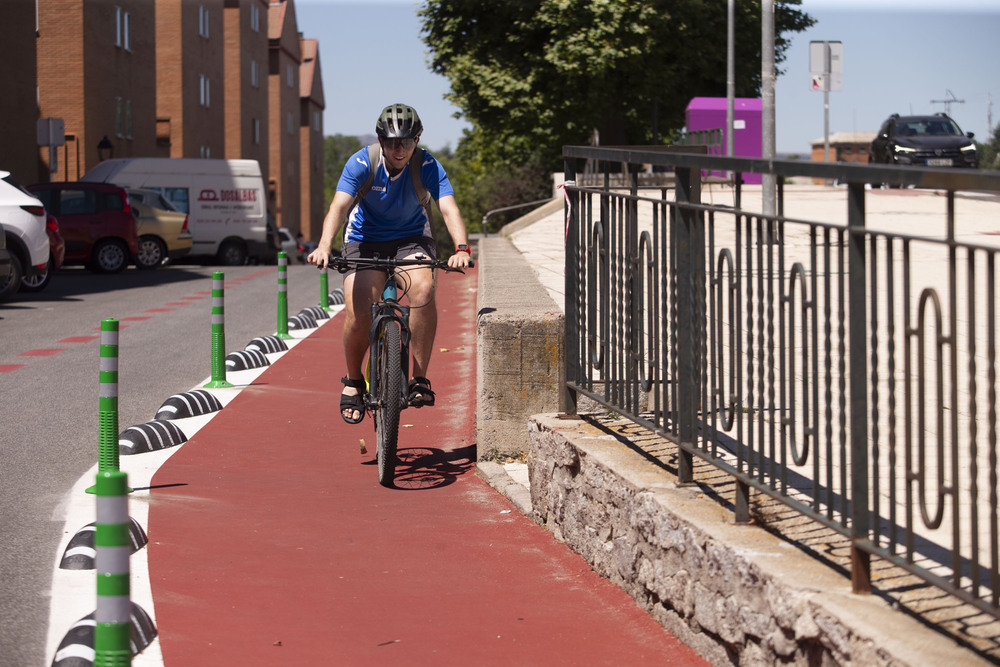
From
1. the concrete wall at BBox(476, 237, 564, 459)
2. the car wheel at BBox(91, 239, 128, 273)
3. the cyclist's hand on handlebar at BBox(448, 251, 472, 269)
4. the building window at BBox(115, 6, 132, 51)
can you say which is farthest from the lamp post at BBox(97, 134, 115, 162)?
the cyclist's hand on handlebar at BBox(448, 251, 472, 269)

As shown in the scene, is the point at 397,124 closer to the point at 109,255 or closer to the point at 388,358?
the point at 388,358

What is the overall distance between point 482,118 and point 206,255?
36.3 feet

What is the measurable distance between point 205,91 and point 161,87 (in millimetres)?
4402

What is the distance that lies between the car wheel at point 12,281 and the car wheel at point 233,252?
15.4 metres

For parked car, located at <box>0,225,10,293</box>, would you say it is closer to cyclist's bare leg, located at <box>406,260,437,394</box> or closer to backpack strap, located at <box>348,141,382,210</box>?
backpack strap, located at <box>348,141,382,210</box>

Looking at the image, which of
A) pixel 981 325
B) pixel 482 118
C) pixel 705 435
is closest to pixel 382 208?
pixel 705 435

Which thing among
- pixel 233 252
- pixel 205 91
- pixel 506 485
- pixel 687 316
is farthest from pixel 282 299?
pixel 205 91

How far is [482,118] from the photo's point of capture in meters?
40.9

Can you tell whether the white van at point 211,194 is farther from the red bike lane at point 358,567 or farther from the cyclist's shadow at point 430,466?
the cyclist's shadow at point 430,466

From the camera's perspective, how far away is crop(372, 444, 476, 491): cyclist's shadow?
22.7 ft

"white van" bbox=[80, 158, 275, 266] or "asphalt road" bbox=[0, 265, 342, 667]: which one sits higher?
"white van" bbox=[80, 158, 275, 266]

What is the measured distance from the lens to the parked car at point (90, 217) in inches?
990

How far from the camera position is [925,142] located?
3050 cm

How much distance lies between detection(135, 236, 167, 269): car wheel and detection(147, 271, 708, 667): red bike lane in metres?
20.6
